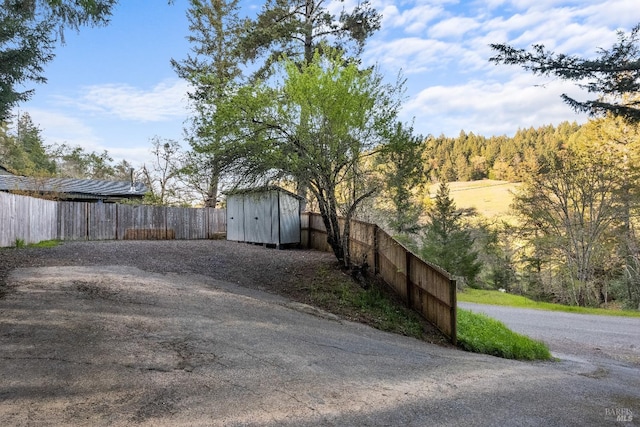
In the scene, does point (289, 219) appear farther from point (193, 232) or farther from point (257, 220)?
point (193, 232)

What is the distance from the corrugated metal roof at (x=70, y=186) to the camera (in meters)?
20.4

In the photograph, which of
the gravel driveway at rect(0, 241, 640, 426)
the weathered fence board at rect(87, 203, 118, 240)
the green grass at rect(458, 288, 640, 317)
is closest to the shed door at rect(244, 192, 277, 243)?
the weathered fence board at rect(87, 203, 118, 240)

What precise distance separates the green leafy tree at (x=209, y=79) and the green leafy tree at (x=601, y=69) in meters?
4.77

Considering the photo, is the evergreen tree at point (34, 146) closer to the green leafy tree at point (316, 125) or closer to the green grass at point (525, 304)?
the green leafy tree at point (316, 125)

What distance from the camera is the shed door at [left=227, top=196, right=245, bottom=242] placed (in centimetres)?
1725

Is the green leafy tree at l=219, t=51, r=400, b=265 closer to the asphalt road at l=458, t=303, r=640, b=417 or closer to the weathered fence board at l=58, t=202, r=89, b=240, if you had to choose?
the asphalt road at l=458, t=303, r=640, b=417

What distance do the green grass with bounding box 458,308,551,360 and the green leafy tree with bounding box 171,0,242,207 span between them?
6.67 meters

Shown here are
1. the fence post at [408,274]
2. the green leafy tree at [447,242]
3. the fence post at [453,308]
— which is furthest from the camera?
the green leafy tree at [447,242]

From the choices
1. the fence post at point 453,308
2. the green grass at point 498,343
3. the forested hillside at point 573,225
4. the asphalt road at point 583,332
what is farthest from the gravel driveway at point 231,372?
the forested hillside at point 573,225

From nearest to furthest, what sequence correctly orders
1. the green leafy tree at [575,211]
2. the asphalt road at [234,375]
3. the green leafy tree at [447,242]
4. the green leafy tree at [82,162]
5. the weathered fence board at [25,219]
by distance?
the asphalt road at [234,375]
the weathered fence board at [25,219]
the green leafy tree at [575,211]
the green leafy tree at [447,242]
the green leafy tree at [82,162]

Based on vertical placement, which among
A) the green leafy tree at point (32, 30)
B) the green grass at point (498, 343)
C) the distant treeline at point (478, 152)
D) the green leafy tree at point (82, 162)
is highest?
the distant treeline at point (478, 152)

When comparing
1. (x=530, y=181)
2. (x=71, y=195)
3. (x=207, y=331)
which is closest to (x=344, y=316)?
(x=207, y=331)

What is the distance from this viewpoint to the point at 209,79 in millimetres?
9156

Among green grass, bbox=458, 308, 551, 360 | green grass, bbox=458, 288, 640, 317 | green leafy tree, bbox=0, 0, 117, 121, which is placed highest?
green leafy tree, bbox=0, 0, 117, 121
